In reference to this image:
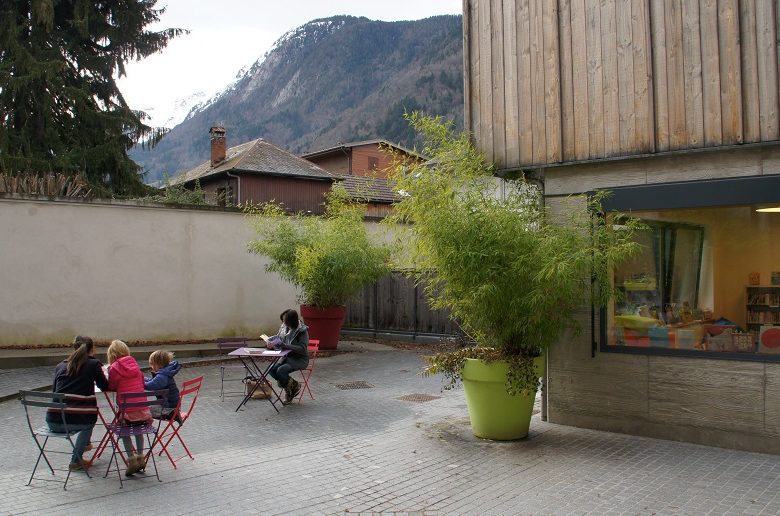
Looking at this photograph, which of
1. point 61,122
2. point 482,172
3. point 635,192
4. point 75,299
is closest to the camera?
point 635,192

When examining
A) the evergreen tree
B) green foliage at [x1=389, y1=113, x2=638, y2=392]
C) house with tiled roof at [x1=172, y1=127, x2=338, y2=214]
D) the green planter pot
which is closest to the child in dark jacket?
green foliage at [x1=389, y1=113, x2=638, y2=392]

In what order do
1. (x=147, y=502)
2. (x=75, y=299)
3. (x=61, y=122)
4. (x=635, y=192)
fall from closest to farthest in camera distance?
(x=147, y=502) → (x=635, y=192) → (x=75, y=299) → (x=61, y=122)

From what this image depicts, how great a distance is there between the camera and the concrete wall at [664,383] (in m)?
6.46

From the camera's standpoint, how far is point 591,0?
24.8ft

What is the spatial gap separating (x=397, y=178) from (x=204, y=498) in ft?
12.6

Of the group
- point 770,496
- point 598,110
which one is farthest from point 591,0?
point 770,496

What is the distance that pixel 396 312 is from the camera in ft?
54.6

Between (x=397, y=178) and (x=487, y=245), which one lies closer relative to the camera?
(x=487, y=245)

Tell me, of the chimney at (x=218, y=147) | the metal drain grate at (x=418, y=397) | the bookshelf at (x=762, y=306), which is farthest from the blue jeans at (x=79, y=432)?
the chimney at (x=218, y=147)

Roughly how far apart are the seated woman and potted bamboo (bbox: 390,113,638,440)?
92.1 inches

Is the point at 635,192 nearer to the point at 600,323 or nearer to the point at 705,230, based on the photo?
the point at 705,230

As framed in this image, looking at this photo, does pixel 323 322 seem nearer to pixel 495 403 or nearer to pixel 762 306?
pixel 495 403

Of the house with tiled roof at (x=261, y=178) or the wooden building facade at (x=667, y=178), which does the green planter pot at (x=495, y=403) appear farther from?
the house with tiled roof at (x=261, y=178)

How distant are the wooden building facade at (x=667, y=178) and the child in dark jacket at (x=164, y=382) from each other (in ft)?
13.9
